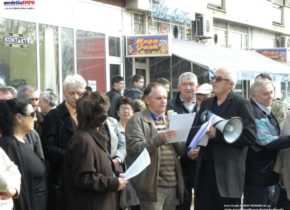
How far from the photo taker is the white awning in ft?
59.6

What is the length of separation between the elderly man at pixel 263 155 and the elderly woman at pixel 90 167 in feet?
5.57

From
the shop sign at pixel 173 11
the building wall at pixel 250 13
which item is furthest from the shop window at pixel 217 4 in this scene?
the shop sign at pixel 173 11

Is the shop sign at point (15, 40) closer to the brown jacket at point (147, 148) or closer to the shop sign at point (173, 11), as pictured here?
the shop sign at point (173, 11)

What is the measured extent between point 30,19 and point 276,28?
19.6 meters

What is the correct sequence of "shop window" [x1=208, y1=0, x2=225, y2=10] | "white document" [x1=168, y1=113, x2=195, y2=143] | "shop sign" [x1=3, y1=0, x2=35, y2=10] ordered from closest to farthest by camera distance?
1. "white document" [x1=168, y1=113, x2=195, y2=143]
2. "shop sign" [x1=3, y1=0, x2=35, y2=10]
3. "shop window" [x1=208, y1=0, x2=225, y2=10]

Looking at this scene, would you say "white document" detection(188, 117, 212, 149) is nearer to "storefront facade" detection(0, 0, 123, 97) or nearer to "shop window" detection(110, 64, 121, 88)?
"storefront facade" detection(0, 0, 123, 97)

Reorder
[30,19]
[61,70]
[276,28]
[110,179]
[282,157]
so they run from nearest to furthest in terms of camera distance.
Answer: [110,179] → [282,157] → [30,19] → [61,70] → [276,28]

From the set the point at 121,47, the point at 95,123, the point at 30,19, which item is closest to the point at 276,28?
the point at 121,47

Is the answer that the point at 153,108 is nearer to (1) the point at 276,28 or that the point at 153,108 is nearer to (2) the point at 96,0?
(2) the point at 96,0

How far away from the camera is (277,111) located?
268 inches

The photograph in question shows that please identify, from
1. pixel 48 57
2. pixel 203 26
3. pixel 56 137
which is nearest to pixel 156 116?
pixel 56 137

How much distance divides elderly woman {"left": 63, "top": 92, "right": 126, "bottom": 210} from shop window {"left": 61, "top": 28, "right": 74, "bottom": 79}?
1011 cm

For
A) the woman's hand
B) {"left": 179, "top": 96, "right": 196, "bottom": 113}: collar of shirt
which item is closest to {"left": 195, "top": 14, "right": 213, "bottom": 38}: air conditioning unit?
{"left": 179, "top": 96, "right": 196, "bottom": 113}: collar of shirt

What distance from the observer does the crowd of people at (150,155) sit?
15.3 ft
